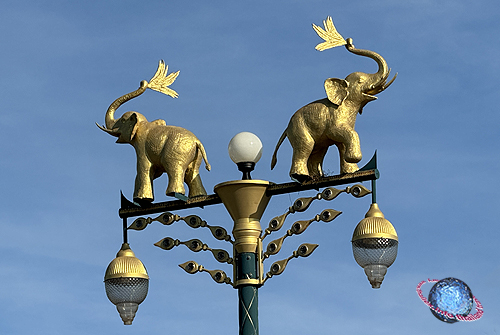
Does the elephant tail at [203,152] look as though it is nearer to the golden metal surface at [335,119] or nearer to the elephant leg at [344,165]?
the golden metal surface at [335,119]

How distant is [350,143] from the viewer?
1269cm

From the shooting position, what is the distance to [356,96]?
1294 cm

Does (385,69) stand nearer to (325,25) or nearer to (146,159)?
(325,25)

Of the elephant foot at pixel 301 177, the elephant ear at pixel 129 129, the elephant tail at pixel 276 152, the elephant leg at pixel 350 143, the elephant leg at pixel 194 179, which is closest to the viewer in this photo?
the elephant leg at pixel 350 143

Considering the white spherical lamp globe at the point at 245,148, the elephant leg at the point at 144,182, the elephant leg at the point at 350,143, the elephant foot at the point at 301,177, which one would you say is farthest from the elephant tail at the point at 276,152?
the elephant leg at the point at 144,182

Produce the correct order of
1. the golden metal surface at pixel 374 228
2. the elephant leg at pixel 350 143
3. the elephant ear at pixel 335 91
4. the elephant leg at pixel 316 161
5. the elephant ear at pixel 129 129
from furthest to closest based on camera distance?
the elephant ear at pixel 129 129
the elephant leg at pixel 316 161
the elephant ear at pixel 335 91
the elephant leg at pixel 350 143
the golden metal surface at pixel 374 228

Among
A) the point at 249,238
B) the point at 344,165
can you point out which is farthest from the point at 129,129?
the point at 344,165

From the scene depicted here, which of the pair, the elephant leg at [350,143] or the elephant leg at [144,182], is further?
the elephant leg at [144,182]

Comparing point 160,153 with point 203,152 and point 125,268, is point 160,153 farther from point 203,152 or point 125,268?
point 125,268

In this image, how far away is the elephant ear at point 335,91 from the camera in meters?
12.9

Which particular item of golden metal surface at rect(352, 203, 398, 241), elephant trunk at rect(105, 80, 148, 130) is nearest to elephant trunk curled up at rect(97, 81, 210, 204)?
elephant trunk at rect(105, 80, 148, 130)

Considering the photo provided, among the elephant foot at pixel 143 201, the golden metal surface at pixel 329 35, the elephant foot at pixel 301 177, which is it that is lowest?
the elephant foot at pixel 301 177

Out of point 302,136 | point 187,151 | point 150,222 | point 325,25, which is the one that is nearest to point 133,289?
point 150,222

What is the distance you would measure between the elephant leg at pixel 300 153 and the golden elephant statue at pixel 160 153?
1.28 m
